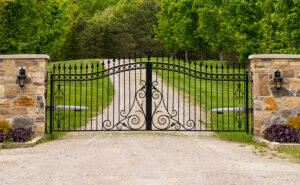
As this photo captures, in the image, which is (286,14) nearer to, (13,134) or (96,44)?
(13,134)

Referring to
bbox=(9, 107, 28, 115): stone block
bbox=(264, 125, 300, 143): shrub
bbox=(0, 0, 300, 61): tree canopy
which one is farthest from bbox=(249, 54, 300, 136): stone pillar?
bbox=(0, 0, 300, 61): tree canopy

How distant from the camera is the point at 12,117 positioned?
961cm

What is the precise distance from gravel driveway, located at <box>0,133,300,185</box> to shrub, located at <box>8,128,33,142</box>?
57 cm

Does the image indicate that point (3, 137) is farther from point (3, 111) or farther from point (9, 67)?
point (9, 67)

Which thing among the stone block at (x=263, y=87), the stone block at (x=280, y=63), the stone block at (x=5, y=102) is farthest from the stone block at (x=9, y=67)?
the stone block at (x=280, y=63)

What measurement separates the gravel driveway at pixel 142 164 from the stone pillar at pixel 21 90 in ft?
3.99

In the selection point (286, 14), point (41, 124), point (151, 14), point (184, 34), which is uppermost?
point (151, 14)

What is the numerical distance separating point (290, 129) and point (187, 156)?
10.1ft

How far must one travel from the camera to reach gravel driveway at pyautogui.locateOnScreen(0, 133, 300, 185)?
5.82m

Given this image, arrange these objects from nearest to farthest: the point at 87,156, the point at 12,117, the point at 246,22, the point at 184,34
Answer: the point at 87,156 → the point at 12,117 → the point at 246,22 → the point at 184,34

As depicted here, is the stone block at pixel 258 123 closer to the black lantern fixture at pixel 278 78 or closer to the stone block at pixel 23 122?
the black lantern fixture at pixel 278 78

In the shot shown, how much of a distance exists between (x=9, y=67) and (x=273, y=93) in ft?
22.8

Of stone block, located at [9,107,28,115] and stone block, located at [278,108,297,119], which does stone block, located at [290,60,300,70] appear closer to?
stone block, located at [278,108,297,119]

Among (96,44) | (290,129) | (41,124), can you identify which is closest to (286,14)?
(290,129)
